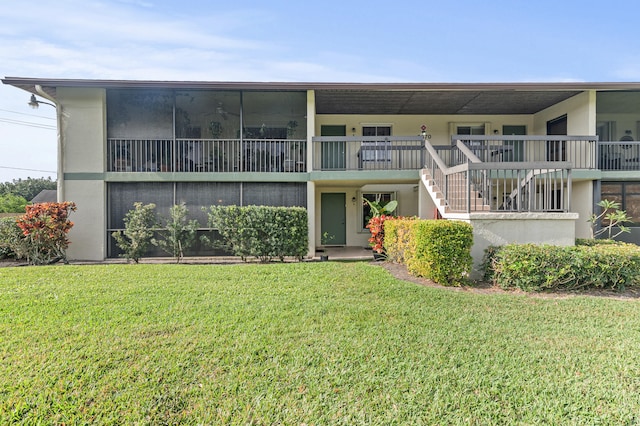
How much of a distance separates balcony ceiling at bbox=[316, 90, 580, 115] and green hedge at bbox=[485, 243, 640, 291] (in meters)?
6.27

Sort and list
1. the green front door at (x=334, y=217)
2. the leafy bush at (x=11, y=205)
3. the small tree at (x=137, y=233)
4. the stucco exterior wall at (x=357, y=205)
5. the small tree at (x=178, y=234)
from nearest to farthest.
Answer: the small tree at (x=137, y=233)
the small tree at (x=178, y=234)
the stucco exterior wall at (x=357, y=205)
the green front door at (x=334, y=217)
the leafy bush at (x=11, y=205)

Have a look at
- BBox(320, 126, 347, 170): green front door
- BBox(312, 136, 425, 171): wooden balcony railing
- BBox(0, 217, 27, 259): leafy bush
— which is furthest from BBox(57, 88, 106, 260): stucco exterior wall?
BBox(320, 126, 347, 170): green front door

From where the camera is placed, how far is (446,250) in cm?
605

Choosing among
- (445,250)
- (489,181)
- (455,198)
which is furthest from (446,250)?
(455,198)

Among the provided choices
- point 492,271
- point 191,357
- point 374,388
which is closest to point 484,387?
point 374,388

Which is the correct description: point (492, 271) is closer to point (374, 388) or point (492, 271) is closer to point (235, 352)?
point (374, 388)

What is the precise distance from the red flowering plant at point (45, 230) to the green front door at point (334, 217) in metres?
8.34

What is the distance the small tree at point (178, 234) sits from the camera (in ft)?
30.5

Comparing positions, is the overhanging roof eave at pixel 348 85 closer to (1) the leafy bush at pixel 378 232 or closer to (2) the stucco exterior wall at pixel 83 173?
(2) the stucco exterior wall at pixel 83 173

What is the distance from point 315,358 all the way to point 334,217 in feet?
33.7

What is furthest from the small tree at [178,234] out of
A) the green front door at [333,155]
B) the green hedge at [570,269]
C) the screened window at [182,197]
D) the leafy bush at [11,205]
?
the leafy bush at [11,205]

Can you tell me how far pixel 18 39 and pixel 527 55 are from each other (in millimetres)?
18936

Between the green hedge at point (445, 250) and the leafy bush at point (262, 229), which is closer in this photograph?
the green hedge at point (445, 250)

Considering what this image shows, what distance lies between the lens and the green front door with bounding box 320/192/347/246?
1342 centimetres
